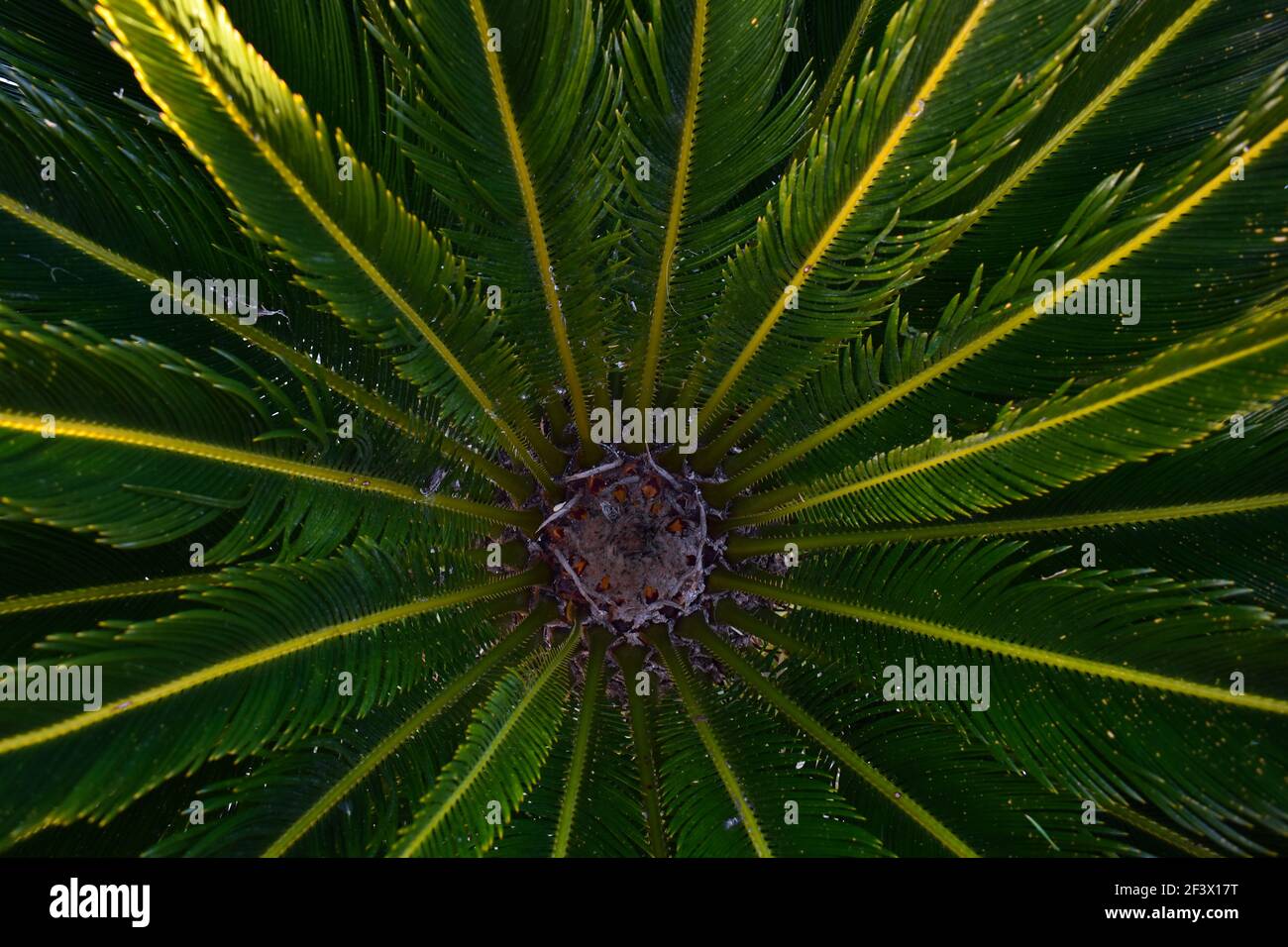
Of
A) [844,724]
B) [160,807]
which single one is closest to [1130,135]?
[844,724]

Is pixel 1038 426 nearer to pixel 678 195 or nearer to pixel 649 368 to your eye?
pixel 678 195

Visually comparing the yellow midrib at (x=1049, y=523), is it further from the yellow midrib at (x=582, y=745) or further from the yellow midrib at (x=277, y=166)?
the yellow midrib at (x=277, y=166)

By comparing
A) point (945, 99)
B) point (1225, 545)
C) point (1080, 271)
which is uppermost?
point (945, 99)

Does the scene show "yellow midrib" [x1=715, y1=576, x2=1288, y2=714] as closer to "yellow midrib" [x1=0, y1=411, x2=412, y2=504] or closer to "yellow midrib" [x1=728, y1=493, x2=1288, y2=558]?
"yellow midrib" [x1=728, y1=493, x2=1288, y2=558]

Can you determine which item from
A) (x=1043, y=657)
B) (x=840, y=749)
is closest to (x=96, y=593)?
(x=840, y=749)

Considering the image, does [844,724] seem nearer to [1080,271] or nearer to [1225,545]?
[1225,545]

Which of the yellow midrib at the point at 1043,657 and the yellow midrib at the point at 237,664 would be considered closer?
the yellow midrib at the point at 237,664

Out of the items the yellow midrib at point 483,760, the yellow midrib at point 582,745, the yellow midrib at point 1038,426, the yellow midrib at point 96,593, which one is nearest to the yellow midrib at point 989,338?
the yellow midrib at point 1038,426
